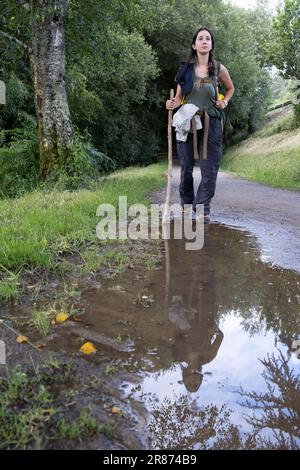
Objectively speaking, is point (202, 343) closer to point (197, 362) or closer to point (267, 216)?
point (197, 362)

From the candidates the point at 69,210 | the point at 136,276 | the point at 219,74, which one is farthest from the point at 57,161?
the point at 136,276

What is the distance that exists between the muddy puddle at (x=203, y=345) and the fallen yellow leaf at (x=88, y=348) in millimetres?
35

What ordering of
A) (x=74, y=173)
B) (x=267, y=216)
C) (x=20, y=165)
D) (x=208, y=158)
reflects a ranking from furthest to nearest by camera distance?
1. (x=20, y=165)
2. (x=74, y=173)
3. (x=267, y=216)
4. (x=208, y=158)

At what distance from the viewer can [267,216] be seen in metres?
7.29

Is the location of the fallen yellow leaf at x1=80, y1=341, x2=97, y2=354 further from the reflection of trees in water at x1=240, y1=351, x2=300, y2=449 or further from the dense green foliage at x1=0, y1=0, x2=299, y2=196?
the dense green foliage at x1=0, y1=0, x2=299, y2=196

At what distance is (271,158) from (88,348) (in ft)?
67.4

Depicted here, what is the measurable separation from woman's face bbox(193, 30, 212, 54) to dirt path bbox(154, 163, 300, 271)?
2.37 meters

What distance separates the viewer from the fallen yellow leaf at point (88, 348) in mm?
2578

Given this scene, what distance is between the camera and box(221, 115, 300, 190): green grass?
14922 millimetres

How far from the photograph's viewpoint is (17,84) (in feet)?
45.6

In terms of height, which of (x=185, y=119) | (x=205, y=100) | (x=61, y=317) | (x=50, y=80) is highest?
(x=50, y=80)

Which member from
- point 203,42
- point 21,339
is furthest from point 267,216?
point 21,339

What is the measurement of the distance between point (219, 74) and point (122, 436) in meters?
5.07
